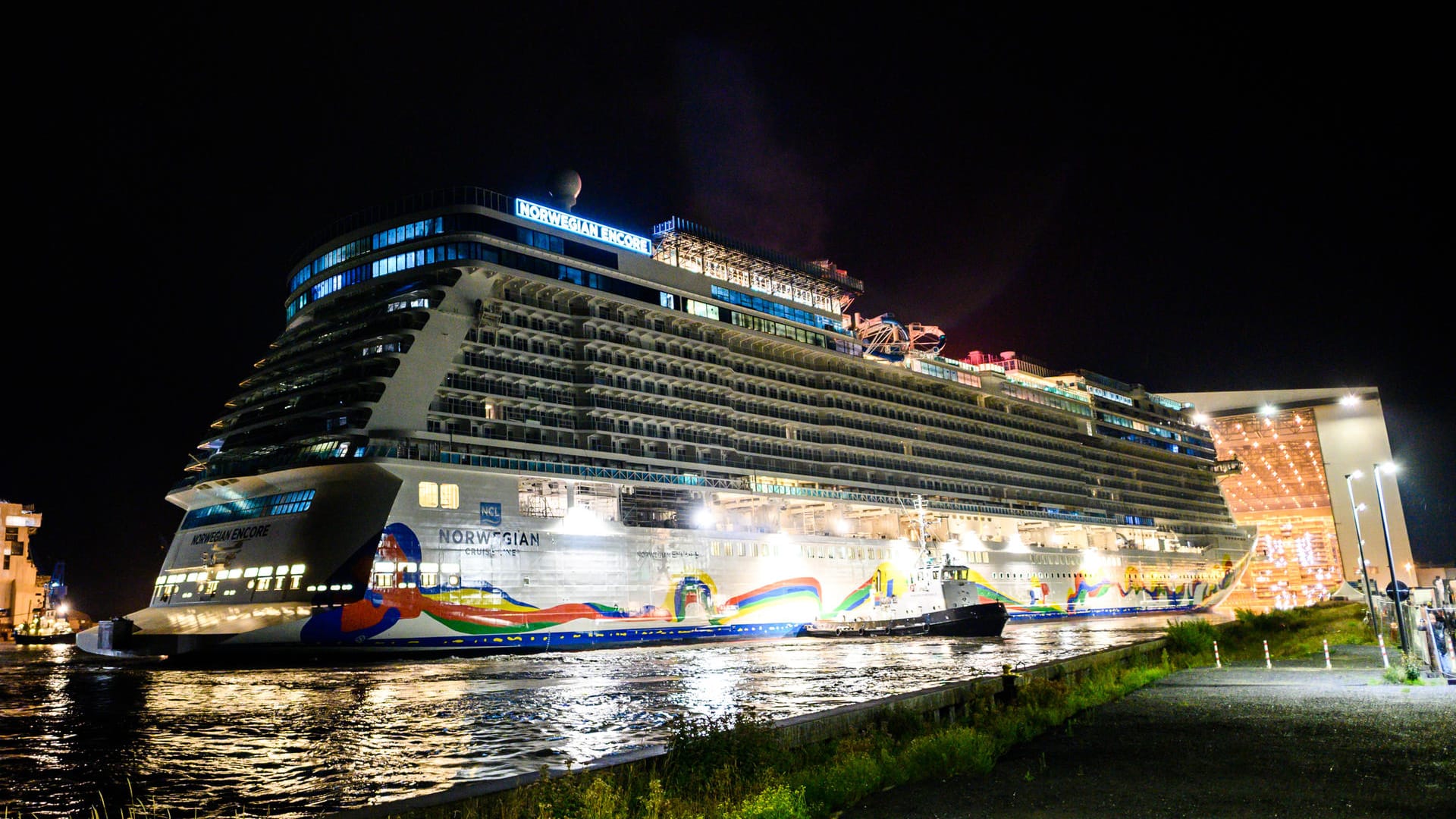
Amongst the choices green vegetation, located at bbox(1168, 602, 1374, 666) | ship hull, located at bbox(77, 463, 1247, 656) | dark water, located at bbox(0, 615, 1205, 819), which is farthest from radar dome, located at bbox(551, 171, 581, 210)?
green vegetation, located at bbox(1168, 602, 1374, 666)

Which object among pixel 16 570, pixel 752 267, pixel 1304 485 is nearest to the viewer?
pixel 752 267

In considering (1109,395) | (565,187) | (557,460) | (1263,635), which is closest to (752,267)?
(565,187)

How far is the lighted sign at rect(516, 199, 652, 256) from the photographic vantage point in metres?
60.6

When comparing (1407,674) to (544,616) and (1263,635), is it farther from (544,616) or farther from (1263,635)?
(544,616)

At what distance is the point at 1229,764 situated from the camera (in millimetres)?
13961

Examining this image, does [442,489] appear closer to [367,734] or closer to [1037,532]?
[367,734]

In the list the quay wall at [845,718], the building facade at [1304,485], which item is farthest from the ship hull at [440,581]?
the building facade at [1304,485]

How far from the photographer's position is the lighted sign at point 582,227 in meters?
60.6

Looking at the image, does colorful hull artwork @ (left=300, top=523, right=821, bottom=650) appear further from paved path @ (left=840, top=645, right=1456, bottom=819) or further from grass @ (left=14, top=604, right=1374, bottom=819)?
paved path @ (left=840, top=645, right=1456, bottom=819)

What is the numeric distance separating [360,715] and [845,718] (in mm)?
15419

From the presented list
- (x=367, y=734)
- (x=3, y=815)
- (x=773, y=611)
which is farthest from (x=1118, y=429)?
(x=3, y=815)

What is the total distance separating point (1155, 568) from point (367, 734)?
365 ft

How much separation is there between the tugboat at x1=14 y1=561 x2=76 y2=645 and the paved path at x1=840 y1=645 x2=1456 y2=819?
325 ft

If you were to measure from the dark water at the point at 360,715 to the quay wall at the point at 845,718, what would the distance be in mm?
2687
